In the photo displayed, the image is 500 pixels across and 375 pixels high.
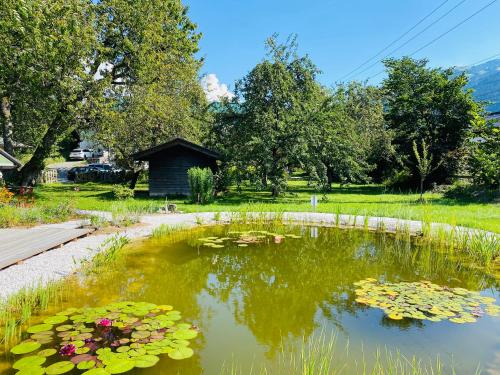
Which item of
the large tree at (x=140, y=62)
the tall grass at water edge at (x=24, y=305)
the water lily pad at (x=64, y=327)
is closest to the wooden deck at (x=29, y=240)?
the tall grass at water edge at (x=24, y=305)

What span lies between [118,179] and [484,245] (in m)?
34.0

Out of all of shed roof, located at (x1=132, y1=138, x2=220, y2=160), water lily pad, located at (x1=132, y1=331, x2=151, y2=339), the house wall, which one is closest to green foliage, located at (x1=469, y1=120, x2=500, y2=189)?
shed roof, located at (x1=132, y1=138, x2=220, y2=160)

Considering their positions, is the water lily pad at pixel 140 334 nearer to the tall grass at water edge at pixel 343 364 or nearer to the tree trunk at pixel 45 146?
the tall grass at water edge at pixel 343 364

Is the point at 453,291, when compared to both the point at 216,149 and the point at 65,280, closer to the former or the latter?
the point at 65,280

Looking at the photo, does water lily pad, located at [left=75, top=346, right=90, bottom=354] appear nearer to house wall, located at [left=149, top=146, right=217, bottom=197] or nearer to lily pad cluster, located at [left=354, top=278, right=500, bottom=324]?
lily pad cluster, located at [left=354, top=278, right=500, bottom=324]

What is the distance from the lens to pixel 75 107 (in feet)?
66.2

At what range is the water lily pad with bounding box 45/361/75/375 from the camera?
4.04 metres

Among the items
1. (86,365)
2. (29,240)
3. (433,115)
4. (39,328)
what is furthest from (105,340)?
(433,115)

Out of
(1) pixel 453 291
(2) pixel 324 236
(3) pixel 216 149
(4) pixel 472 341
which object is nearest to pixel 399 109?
(3) pixel 216 149

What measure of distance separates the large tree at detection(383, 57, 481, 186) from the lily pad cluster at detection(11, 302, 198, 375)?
2533 centimetres

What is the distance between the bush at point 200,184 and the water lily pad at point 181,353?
577 inches

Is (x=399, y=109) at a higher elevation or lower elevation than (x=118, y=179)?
higher

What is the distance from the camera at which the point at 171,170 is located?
23562mm

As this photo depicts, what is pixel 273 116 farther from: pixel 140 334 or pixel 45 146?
pixel 140 334
